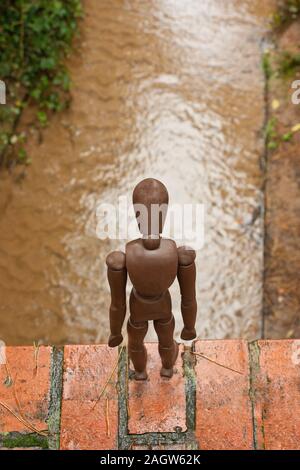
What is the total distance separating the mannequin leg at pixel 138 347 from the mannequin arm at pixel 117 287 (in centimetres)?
3

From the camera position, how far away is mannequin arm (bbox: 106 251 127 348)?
132 centimetres

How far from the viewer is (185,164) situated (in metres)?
3.38

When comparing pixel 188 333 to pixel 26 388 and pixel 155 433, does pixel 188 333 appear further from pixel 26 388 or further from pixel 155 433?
pixel 26 388

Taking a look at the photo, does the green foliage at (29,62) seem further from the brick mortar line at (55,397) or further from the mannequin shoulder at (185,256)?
the mannequin shoulder at (185,256)

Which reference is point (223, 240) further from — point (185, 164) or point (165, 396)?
point (165, 396)

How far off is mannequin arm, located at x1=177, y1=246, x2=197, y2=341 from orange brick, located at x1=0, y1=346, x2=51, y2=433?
424 millimetres

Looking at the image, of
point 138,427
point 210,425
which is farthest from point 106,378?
point 210,425

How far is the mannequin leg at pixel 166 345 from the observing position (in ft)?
4.95

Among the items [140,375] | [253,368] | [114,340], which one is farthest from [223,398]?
[114,340]

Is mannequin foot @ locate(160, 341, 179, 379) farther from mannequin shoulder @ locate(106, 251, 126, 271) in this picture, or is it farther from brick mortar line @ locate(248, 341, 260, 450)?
mannequin shoulder @ locate(106, 251, 126, 271)

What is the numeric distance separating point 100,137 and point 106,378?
6.88 ft

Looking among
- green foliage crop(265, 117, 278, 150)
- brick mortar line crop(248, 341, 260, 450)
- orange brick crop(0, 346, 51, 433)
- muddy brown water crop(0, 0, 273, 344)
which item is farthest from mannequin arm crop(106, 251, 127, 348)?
green foliage crop(265, 117, 278, 150)

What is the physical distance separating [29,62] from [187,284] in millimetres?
2519

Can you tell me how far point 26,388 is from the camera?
1.59 m
